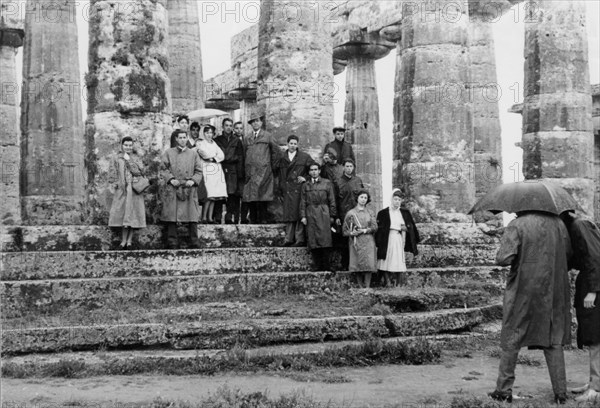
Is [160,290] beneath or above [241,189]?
beneath

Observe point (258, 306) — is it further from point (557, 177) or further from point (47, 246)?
point (557, 177)

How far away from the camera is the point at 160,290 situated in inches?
417

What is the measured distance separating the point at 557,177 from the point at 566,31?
3123mm

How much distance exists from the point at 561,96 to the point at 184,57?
337 inches

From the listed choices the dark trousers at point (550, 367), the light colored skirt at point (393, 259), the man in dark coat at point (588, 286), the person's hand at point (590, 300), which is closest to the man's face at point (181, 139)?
the light colored skirt at point (393, 259)

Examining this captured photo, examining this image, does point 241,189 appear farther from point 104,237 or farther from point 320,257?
point 104,237

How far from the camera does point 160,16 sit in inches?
505

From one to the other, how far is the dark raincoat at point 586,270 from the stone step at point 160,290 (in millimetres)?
3167

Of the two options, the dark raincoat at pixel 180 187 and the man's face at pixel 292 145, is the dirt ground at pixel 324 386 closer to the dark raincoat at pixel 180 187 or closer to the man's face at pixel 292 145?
the dark raincoat at pixel 180 187

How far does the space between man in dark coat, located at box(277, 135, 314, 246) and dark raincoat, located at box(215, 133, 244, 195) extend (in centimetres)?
74

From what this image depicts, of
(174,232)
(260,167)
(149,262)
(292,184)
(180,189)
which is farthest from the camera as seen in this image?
(260,167)

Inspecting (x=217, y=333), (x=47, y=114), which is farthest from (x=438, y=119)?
(x=47, y=114)

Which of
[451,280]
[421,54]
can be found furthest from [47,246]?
[421,54]

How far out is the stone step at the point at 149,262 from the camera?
1055cm
